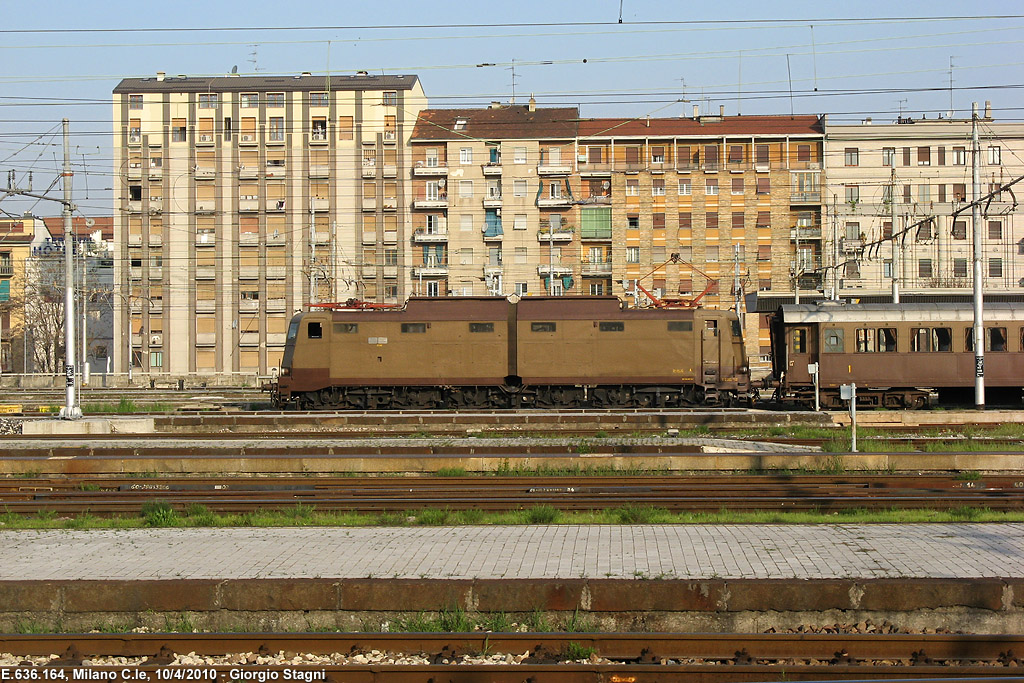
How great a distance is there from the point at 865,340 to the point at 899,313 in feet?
4.71

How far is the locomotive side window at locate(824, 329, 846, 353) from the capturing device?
31438 millimetres

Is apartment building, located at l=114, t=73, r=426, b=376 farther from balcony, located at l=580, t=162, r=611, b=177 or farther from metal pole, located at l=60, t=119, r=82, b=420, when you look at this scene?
metal pole, located at l=60, t=119, r=82, b=420

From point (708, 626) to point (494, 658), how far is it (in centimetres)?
222

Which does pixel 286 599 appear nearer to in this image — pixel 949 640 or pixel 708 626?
pixel 708 626

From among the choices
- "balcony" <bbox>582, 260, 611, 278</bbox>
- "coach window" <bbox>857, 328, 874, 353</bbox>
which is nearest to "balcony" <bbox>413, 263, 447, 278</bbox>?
"balcony" <bbox>582, 260, 611, 278</bbox>

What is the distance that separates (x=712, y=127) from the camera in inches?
2594

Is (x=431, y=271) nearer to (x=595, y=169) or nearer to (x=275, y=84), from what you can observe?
(x=595, y=169)

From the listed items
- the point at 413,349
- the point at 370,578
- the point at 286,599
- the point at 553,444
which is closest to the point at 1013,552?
the point at 370,578

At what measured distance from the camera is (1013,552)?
1057cm

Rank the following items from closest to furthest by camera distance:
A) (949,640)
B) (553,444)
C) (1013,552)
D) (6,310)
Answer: (949,640) → (1013,552) → (553,444) → (6,310)

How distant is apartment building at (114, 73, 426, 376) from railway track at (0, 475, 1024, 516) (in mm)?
49567

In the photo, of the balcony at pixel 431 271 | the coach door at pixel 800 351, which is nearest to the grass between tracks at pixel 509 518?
the coach door at pixel 800 351

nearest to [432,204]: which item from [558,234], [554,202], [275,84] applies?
[554,202]

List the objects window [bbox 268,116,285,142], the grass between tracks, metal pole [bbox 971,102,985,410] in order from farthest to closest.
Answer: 1. window [bbox 268,116,285,142]
2. metal pole [bbox 971,102,985,410]
3. the grass between tracks
